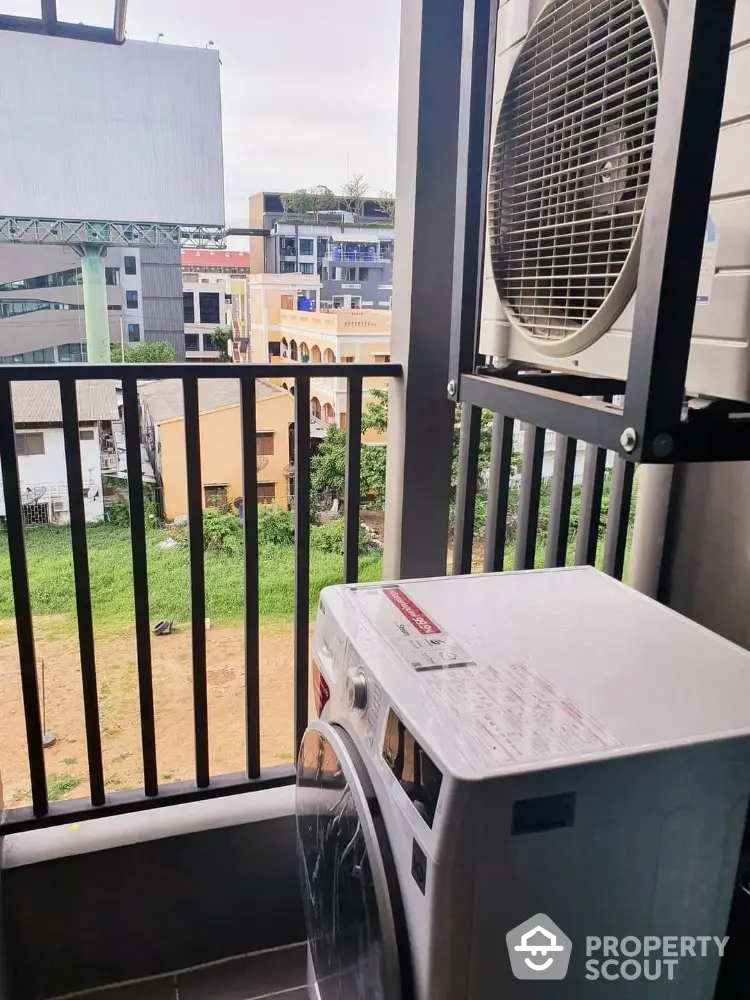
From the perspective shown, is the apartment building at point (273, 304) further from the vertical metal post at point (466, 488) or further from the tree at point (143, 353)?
the vertical metal post at point (466, 488)

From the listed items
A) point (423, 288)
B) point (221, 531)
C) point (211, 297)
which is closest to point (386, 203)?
point (423, 288)

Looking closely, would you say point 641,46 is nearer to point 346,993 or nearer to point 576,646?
point 576,646

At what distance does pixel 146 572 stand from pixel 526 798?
3.90 feet

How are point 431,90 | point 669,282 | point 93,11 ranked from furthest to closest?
point 431,90 → point 93,11 → point 669,282

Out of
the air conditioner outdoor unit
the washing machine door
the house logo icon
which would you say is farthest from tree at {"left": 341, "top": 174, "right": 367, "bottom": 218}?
the house logo icon

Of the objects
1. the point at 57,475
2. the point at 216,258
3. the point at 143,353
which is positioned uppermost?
the point at 216,258

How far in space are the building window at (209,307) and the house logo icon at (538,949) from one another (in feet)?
4.83

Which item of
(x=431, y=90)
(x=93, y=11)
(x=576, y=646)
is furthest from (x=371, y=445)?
(x=93, y=11)

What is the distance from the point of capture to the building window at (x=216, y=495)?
192 centimetres

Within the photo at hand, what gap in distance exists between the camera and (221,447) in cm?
190

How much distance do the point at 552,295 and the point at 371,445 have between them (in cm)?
100

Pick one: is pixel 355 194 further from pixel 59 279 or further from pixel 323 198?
pixel 59 279

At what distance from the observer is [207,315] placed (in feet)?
5.97

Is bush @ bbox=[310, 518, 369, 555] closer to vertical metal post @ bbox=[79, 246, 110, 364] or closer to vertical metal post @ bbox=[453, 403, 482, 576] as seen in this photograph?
vertical metal post @ bbox=[453, 403, 482, 576]
